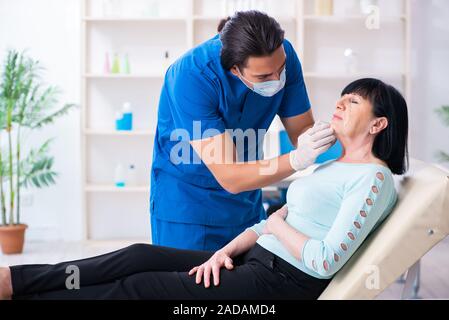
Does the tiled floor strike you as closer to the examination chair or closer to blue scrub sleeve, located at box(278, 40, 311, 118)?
blue scrub sleeve, located at box(278, 40, 311, 118)

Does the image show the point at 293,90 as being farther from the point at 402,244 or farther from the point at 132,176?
the point at 132,176

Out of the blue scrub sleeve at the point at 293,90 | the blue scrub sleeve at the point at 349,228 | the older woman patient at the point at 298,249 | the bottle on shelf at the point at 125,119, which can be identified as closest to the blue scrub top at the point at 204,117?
the blue scrub sleeve at the point at 293,90

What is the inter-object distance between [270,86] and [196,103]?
213 millimetres

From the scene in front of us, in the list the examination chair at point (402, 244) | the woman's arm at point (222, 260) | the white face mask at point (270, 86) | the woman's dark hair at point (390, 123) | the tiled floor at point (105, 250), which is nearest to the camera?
the examination chair at point (402, 244)

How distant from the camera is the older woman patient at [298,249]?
1.57 metres

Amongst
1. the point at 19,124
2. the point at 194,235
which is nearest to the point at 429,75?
the point at 19,124

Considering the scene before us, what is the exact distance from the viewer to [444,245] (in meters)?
4.44

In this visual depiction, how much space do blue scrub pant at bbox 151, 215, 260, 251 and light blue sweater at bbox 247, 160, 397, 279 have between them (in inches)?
12.6

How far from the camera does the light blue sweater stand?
155 cm

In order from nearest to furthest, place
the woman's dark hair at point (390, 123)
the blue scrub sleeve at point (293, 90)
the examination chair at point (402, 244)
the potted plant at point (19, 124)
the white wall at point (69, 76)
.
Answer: the examination chair at point (402, 244) < the woman's dark hair at point (390, 123) < the blue scrub sleeve at point (293, 90) < the potted plant at point (19, 124) < the white wall at point (69, 76)

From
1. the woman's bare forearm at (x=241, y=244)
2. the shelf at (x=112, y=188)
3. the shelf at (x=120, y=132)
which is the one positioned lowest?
the shelf at (x=112, y=188)

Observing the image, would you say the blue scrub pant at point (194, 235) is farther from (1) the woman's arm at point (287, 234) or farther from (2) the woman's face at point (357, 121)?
(2) the woman's face at point (357, 121)

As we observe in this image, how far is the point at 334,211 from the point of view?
65.2 inches
